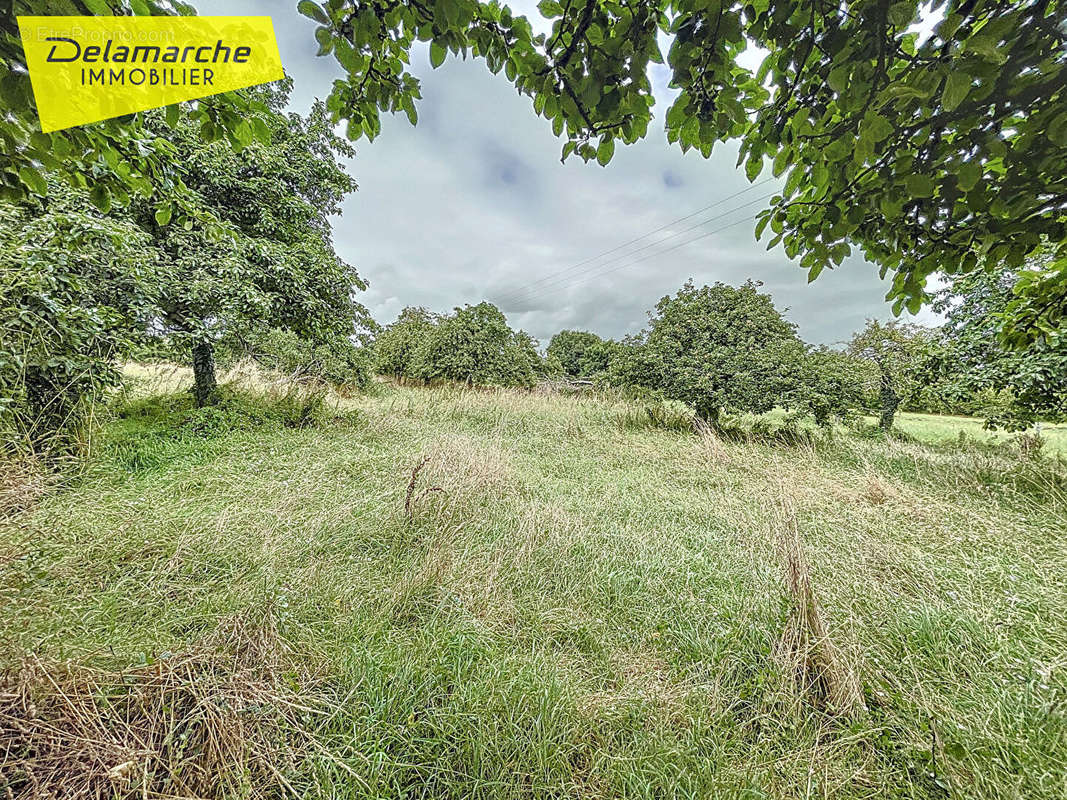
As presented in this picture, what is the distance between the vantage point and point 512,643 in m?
1.98

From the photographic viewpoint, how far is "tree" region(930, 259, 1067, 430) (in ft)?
16.7

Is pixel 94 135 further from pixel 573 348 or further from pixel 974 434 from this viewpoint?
pixel 573 348

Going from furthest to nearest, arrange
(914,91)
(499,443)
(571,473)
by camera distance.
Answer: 1. (499,443)
2. (571,473)
3. (914,91)

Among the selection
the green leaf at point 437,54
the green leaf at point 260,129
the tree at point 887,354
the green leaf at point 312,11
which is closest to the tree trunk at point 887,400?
the tree at point 887,354

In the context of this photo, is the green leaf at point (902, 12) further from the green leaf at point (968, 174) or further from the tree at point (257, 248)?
the tree at point (257, 248)

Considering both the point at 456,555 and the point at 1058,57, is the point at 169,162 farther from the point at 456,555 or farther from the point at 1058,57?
the point at 1058,57

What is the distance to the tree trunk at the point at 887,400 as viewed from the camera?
9.53 meters

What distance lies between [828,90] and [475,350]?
11.1 metres

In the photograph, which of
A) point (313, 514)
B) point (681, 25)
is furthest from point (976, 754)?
point (313, 514)

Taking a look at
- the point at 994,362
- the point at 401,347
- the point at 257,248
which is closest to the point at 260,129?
the point at 257,248

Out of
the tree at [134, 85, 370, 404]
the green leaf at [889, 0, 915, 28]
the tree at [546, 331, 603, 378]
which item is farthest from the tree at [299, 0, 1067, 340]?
the tree at [546, 331, 603, 378]

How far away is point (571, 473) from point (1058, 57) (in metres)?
4.85

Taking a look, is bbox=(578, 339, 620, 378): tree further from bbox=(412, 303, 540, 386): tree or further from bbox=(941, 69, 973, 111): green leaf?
A: bbox=(941, 69, 973, 111): green leaf

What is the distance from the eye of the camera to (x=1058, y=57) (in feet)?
3.94
